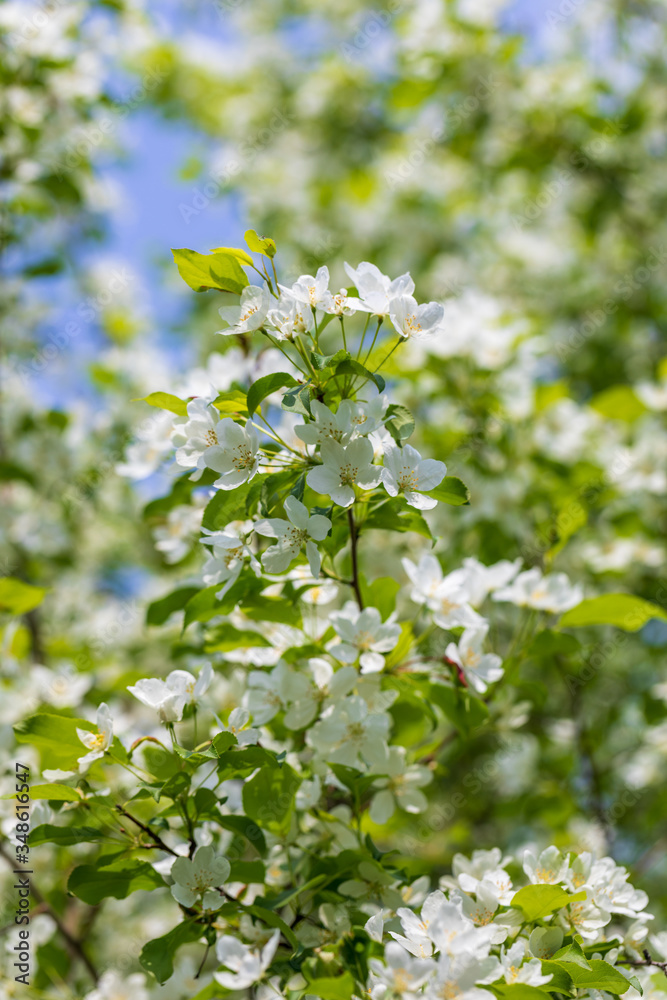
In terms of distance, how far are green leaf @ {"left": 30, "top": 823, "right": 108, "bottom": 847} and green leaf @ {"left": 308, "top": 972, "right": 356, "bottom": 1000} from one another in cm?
45

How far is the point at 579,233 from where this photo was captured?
16.7ft

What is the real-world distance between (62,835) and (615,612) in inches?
46.4

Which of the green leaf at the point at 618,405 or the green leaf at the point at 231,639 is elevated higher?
the green leaf at the point at 231,639

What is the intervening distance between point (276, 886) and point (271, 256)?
3.70 feet

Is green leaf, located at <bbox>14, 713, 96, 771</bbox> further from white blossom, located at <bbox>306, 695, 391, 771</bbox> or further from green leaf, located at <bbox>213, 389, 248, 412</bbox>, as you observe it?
green leaf, located at <bbox>213, 389, 248, 412</bbox>

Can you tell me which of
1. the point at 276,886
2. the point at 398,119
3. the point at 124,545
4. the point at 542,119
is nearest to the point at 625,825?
the point at 276,886

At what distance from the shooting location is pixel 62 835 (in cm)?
131
